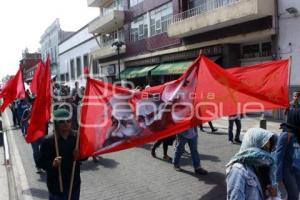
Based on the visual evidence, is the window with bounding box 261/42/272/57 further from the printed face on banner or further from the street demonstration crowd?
the street demonstration crowd

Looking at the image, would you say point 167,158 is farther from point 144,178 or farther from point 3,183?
point 3,183

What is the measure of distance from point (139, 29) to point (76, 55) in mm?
20163

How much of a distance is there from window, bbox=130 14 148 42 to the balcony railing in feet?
19.1

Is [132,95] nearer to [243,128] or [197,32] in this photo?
[243,128]

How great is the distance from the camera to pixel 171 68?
2453cm

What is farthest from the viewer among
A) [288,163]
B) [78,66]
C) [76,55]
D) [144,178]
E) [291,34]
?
[78,66]

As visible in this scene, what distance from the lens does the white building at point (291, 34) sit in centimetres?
1605

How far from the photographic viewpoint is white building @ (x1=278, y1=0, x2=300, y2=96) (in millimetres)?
16047

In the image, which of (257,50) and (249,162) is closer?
(249,162)

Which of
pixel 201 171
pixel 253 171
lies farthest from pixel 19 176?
pixel 253 171

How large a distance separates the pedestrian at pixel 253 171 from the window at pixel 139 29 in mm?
27236

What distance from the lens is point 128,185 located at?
7.54 meters

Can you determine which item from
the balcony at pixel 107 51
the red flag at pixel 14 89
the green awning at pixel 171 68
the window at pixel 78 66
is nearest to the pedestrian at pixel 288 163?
the red flag at pixel 14 89

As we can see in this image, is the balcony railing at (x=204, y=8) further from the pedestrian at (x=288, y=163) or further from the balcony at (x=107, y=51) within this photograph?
the pedestrian at (x=288, y=163)
